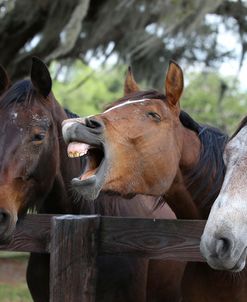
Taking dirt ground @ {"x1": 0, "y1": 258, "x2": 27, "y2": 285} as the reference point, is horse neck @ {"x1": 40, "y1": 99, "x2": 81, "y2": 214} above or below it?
above

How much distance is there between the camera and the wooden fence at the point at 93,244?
3234 millimetres

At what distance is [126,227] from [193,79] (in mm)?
21146

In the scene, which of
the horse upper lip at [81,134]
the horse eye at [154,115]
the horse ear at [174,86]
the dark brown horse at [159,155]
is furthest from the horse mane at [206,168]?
the horse upper lip at [81,134]

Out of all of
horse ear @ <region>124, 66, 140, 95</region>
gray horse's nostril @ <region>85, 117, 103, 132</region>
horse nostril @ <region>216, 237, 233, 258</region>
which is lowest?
horse ear @ <region>124, 66, 140, 95</region>

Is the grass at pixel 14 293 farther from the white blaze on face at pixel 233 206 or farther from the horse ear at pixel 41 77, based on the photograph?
the white blaze on face at pixel 233 206

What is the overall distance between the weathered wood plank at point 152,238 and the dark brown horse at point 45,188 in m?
0.36

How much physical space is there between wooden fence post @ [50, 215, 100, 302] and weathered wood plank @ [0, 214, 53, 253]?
8.2 inches

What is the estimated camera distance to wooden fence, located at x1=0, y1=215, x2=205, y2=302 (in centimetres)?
323

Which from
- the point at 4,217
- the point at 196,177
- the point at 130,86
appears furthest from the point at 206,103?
the point at 4,217

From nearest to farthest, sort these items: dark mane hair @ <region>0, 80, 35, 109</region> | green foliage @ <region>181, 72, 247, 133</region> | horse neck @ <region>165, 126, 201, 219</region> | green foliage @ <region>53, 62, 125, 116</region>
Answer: horse neck @ <region>165, 126, 201, 219</region>
dark mane hair @ <region>0, 80, 35, 109</region>
green foliage @ <region>181, 72, 247, 133</region>
green foliage @ <region>53, 62, 125, 116</region>

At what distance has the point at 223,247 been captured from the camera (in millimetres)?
2516

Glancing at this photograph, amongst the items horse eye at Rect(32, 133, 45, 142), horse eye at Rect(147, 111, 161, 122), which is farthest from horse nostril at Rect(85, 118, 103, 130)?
horse eye at Rect(32, 133, 45, 142)

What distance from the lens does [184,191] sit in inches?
135

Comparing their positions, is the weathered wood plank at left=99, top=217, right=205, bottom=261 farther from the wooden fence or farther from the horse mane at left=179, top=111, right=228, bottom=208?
the horse mane at left=179, top=111, right=228, bottom=208
